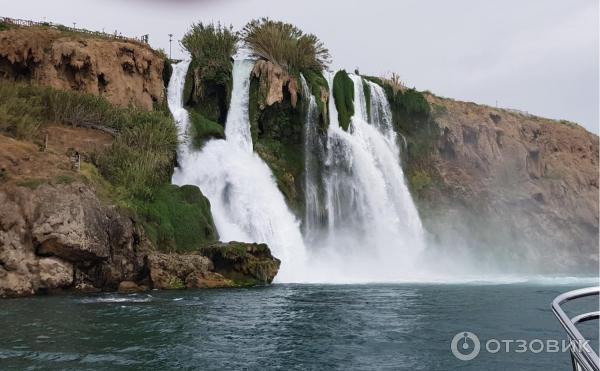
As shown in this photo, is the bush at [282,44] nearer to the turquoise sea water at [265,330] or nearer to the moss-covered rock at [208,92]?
the moss-covered rock at [208,92]

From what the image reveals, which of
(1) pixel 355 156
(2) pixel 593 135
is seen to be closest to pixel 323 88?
(1) pixel 355 156

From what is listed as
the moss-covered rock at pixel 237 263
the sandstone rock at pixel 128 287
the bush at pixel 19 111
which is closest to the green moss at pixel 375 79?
the moss-covered rock at pixel 237 263

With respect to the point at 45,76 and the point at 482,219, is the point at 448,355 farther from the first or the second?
the point at 482,219

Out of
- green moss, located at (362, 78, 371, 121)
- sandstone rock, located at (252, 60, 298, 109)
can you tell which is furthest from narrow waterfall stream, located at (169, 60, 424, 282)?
sandstone rock, located at (252, 60, 298, 109)

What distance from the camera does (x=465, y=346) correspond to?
962 centimetres

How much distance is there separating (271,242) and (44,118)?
1048 cm

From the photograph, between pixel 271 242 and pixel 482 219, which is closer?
pixel 271 242

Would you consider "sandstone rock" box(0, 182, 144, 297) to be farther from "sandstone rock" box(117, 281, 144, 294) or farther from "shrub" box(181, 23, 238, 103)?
"shrub" box(181, 23, 238, 103)

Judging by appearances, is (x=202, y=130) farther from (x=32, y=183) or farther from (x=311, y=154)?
(x=32, y=183)

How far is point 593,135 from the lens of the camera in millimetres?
50656

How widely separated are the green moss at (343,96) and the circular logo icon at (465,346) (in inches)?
880

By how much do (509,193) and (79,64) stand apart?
3055 cm

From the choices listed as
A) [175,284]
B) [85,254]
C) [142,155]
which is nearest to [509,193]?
[142,155]

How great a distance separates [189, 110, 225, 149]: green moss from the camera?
25.4m
